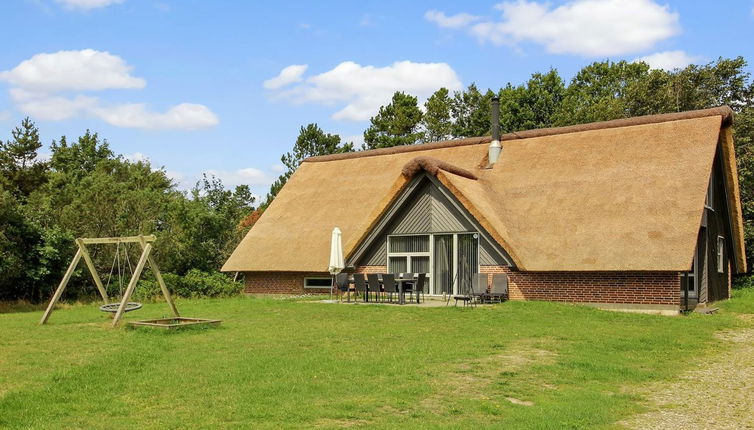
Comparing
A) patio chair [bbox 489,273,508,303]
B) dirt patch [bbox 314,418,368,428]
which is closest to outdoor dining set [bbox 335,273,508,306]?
patio chair [bbox 489,273,508,303]

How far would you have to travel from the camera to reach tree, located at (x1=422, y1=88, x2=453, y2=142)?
176ft

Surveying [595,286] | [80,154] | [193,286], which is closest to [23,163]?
[80,154]

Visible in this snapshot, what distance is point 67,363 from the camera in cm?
971

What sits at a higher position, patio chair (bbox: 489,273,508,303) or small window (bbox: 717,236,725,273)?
small window (bbox: 717,236,725,273)

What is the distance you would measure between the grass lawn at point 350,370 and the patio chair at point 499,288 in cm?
286

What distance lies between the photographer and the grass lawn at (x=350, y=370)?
6.95 m

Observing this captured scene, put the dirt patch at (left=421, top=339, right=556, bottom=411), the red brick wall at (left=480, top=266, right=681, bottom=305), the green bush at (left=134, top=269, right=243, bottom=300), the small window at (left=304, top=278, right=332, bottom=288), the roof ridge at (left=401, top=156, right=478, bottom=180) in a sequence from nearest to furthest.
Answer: the dirt patch at (left=421, top=339, right=556, bottom=411) < the red brick wall at (left=480, top=266, right=681, bottom=305) < the roof ridge at (left=401, top=156, right=478, bottom=180) < the small window at (left=304, top=278, right=332, bottom=288) < the green bush at (left=134, top=269, right=243, bottom=300)

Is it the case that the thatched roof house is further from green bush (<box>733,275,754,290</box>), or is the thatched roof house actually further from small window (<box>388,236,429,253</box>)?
green bush (<box>733,275,754,290</box>)

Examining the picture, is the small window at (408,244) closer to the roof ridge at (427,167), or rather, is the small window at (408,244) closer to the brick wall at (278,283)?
the roof ridge at (427,167)

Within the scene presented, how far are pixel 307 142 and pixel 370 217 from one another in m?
24.4

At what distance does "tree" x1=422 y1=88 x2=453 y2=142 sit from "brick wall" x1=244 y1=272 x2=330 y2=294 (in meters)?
31.0

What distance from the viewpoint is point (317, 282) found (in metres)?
23.8

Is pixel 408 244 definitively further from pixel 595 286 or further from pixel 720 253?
pixel 720 253

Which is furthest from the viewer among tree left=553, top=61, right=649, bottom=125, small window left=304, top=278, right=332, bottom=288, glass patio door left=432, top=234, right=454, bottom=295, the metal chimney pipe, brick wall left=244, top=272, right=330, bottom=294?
tree left=553, top=61, right=649, bottom=125
